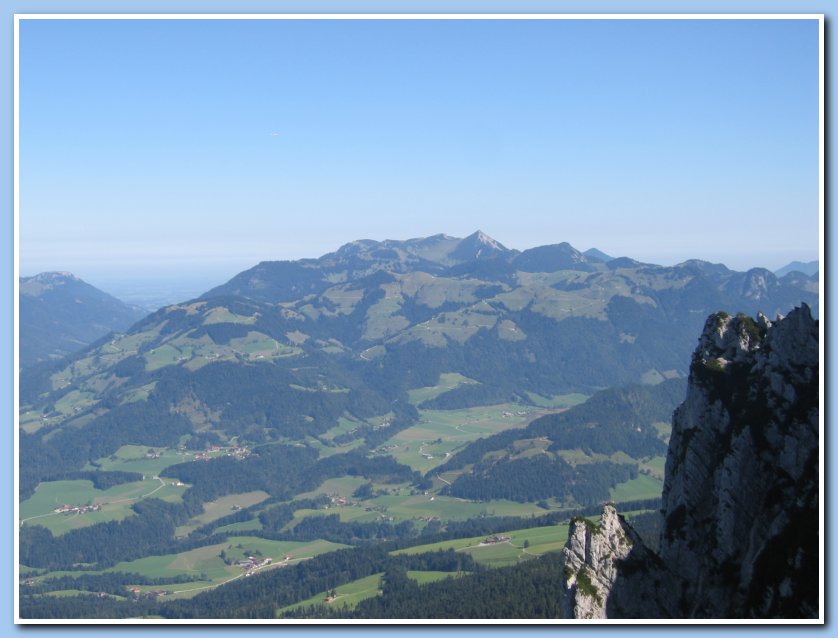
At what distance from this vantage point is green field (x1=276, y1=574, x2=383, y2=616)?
121 meters

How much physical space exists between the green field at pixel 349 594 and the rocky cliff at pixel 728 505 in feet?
244

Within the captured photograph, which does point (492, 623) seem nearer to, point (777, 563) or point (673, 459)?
point (777, 563)

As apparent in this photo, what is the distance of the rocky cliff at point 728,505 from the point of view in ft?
149

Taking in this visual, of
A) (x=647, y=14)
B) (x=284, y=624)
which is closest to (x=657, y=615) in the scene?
(x=284, y=624)

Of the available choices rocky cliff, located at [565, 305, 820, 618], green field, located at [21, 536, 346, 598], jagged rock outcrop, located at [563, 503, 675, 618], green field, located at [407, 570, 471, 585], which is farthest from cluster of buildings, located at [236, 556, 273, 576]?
rocky cliff, located at [565, 305, 820, 618]

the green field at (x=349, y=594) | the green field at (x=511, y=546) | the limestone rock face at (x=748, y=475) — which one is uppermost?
the limestone rock face at (x=748, y=475)

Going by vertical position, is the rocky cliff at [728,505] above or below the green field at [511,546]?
above

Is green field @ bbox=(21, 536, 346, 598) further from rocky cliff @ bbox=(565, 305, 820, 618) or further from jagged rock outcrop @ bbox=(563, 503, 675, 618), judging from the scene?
rocky cliff @ bbox=(565, 305, 820, 618)

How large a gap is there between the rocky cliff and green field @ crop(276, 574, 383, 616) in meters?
74.2

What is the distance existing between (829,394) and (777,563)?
11.1 meters

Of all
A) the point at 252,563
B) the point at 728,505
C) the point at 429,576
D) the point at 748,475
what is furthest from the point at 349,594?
the point at 748,475

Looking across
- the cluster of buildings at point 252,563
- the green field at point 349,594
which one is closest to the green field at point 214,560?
the cluster of buildings at point 252,563

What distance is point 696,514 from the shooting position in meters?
51.7

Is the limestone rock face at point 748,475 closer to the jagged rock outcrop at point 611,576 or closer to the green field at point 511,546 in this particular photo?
the jagged rock outcrop at point 611,576
